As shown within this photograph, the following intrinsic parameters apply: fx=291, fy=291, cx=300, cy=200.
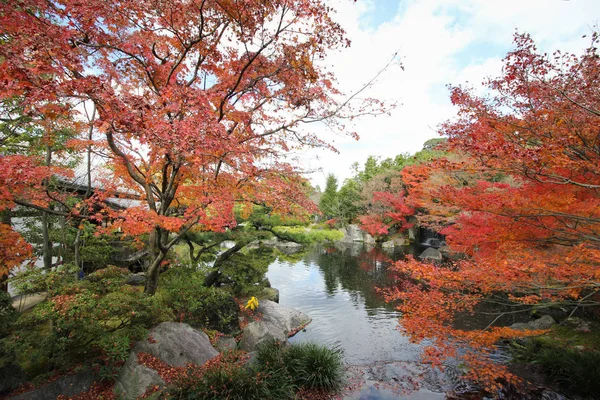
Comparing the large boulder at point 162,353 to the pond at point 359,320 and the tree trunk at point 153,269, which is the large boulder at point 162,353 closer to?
the tree trunk at point 153,269

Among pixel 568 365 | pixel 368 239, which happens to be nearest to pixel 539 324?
pixel 568 365

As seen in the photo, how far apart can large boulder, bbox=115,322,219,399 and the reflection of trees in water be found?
25.0ft

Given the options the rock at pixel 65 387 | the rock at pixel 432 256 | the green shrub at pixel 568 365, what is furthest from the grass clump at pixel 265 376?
the rock at pixel 432 256

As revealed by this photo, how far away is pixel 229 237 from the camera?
9742 millimetres

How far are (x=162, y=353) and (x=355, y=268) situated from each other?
14.5 m

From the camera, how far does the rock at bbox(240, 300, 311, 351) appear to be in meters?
7.03

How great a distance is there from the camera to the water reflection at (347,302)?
827 centimetres

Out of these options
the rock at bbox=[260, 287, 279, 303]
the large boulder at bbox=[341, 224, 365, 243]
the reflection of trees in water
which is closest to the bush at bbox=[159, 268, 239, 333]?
the rock at bbox=[260, 287, 279, 303]

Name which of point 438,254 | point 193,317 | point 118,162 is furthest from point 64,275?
point 438,254

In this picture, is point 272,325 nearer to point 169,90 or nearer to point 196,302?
point 196,302

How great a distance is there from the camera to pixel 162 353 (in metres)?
5.25

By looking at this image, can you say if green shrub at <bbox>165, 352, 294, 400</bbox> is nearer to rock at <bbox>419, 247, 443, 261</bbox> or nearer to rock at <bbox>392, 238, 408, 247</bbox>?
rock at <bbox>419, 247, 443, 261</bbox>

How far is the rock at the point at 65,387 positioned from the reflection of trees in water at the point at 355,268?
941cm

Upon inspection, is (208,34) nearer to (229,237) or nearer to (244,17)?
(244,17)
